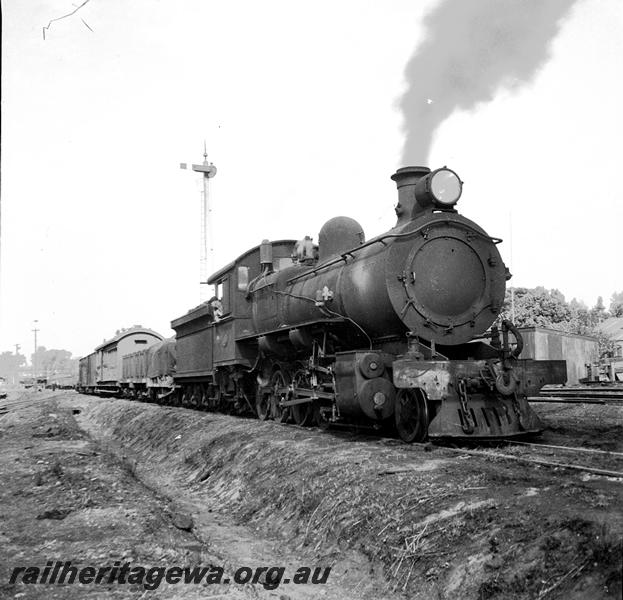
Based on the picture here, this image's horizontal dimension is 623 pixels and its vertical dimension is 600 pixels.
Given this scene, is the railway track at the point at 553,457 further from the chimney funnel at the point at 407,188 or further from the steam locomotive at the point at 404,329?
the chimney funnel at the point at 407,188

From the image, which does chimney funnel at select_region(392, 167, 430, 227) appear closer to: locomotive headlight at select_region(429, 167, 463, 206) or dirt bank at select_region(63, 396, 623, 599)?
locomotive headlight at select_region(429, 167, 463, 206)

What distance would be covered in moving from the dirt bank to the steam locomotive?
0.71 metres

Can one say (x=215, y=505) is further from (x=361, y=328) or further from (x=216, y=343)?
(x=216, y=343)

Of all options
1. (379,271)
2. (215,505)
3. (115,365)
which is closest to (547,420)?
(379,271)

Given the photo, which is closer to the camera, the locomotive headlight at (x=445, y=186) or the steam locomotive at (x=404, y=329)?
the steam locomotive at (x=404, y=329)

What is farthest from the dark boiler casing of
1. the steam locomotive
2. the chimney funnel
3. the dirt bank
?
the dirt bank

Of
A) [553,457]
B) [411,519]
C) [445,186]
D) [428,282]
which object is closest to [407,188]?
[445,186]

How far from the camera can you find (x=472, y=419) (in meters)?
8.33

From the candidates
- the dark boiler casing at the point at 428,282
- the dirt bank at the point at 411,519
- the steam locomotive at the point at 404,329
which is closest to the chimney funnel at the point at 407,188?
the steam locomotive at the point at 404,329

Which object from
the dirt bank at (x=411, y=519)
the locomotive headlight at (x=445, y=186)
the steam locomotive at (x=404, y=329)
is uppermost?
the locomotive headlight at (x=445, y=186)

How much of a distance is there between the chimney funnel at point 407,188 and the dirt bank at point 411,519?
11.5ft

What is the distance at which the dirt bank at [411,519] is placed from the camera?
13.5ft

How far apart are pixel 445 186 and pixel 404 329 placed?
7.39ft

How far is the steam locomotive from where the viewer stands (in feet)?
27.7
